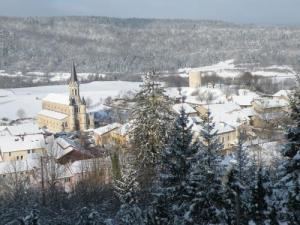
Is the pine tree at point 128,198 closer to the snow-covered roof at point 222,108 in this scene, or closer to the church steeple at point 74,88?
the snow-covered roof at point 222,108

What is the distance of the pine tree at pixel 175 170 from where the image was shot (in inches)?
585

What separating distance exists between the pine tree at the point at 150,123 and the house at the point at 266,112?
39989 millimetres

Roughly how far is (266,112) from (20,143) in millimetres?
33484

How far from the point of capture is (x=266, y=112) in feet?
219

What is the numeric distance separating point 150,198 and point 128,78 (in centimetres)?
15380

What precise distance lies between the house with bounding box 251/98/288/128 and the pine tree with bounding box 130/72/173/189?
3999 centimetres

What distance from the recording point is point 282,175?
13445mm

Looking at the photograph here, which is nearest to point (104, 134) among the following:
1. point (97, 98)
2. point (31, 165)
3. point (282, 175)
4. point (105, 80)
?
point (31, 165)

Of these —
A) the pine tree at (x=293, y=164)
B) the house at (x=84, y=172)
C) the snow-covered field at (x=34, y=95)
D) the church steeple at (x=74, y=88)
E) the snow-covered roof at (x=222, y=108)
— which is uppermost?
the pine tree at (x=293, y=164)

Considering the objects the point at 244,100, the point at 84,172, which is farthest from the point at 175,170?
the point at 244,100

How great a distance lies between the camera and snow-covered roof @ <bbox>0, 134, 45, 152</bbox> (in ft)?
173

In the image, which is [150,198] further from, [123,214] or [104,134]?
[104,134]

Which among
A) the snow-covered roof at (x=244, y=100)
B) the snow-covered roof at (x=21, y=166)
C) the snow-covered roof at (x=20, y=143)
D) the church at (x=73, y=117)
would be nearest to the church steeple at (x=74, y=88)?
the church at (x=73, y=117)

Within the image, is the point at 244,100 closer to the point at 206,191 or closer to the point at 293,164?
the point at 206,191
